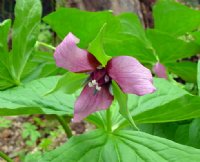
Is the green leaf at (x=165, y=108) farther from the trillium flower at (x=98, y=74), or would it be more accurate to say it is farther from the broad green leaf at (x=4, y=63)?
the broad green leaf at (x=4, y=63)

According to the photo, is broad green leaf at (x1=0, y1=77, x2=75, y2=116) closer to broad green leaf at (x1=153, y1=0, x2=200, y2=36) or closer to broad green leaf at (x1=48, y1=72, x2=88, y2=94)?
broad green leaf at (x1=48, y1=72, x2=88, y2=94)

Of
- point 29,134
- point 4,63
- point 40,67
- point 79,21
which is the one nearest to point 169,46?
point 79,21

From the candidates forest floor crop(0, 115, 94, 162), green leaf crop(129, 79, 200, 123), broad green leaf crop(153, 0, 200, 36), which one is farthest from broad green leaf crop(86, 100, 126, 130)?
forest floor crop(0, 115, 94, 162)

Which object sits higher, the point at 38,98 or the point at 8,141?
the point at 38,98

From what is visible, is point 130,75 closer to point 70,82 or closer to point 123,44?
point 70,82

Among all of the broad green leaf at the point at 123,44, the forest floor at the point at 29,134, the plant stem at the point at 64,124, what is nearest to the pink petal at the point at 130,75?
the plant stem at the point at 64,124

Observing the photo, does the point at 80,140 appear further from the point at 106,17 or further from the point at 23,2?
the point at 106,17

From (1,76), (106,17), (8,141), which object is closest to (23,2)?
(1,76)
